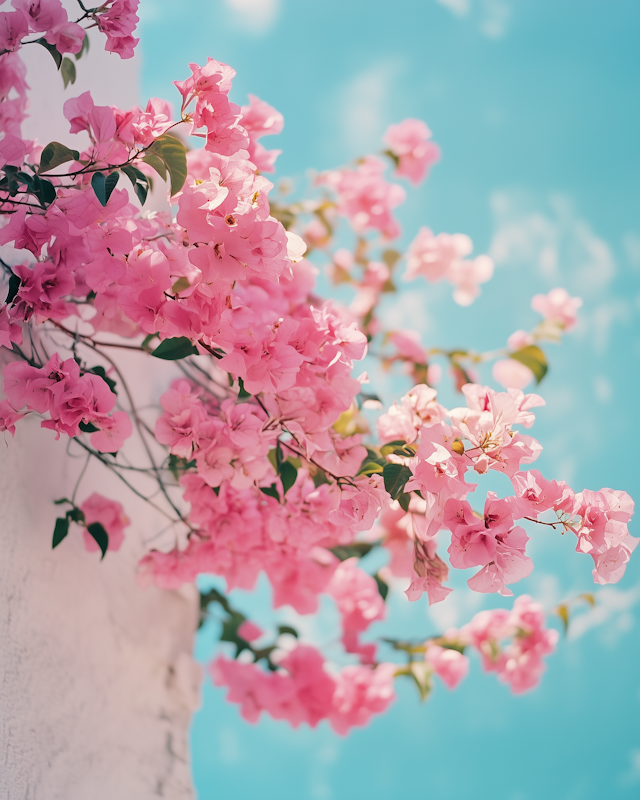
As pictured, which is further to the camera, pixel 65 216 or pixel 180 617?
pixel 180 617

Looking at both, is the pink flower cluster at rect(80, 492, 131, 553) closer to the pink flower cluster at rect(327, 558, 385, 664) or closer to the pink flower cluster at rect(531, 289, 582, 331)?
the pink flower cluster at rect(327, 558, 385, 664)

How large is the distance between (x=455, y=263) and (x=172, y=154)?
1.06 metres

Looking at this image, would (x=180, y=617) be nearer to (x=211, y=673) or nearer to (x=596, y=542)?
(x=211, y=673)

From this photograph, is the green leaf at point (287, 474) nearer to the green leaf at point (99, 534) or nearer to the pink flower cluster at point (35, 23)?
the green leaf at point (99, 534)

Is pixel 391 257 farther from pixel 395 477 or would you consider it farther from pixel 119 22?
pixel 395 477

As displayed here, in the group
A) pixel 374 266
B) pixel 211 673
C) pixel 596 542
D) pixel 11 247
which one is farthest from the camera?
pixel 374 266

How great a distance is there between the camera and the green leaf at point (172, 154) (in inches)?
27.2

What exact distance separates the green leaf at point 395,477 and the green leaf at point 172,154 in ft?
1.20

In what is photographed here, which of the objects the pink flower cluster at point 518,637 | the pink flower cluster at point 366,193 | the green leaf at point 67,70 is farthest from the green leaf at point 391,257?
the green leaf at point 67,70

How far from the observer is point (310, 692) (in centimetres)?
140

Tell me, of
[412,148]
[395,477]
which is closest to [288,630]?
[395,477]

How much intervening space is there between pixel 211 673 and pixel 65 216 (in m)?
1.14

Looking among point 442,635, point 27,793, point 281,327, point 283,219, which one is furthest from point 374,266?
point 27,793

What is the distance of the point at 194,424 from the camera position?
74cm
